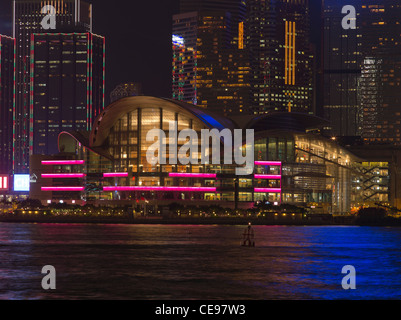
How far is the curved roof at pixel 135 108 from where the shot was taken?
17500 cm

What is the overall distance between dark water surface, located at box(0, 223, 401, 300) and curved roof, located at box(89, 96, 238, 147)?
298 ft

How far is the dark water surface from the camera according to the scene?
42.4 meters

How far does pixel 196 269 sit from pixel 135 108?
126983 millimetres

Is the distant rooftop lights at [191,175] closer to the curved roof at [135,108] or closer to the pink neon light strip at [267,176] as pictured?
the pink neon light strip at [267,176]

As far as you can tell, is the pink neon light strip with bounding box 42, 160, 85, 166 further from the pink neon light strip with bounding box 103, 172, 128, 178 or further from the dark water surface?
the dark water surface

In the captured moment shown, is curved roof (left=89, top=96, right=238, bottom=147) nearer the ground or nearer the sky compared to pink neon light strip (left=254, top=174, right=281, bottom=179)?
nearer the sky

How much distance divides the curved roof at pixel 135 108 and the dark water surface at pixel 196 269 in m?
90.9

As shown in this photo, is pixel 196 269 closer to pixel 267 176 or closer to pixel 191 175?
pixel 267 176

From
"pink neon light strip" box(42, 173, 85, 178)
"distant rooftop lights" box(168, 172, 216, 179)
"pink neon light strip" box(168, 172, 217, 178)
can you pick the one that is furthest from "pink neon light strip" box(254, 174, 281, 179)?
"pink neon light strip" box(42, 173, 85, 178)

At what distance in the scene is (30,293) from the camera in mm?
41594

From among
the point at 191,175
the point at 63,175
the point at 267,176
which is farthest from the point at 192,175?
the point at 63,175

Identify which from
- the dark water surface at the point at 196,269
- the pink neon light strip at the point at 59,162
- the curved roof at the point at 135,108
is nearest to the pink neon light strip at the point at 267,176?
the curved roof at the point at 135,108
